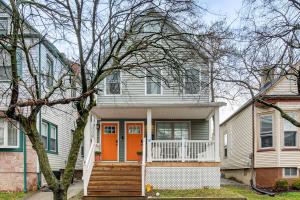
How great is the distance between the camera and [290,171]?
2005 cm

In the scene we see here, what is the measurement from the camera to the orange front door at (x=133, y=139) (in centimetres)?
2044

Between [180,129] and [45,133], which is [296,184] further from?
[45,133]

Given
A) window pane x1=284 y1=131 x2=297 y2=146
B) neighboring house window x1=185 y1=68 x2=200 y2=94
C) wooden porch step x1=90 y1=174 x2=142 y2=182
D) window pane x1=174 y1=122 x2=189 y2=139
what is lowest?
wooden porch step x1=90 y1=174 x2=142 y2=182

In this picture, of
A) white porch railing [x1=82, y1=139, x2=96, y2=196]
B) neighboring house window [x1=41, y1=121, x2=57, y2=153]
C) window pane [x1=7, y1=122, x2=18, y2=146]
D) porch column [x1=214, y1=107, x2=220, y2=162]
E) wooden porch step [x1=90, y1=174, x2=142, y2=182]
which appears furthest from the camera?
neighboring house window [x1=41, y1=121, x2=57, y2=153]

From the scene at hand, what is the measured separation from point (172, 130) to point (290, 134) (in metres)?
5.83

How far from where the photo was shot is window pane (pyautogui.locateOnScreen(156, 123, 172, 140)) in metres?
20.8

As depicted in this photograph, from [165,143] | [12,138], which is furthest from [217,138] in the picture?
[12,138]

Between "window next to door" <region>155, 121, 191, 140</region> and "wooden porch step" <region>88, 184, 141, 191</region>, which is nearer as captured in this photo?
"wooden porch step" <region>88, 184, 141, 191</region>

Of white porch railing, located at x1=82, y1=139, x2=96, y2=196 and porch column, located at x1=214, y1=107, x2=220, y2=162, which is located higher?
porch column, located at x1=214, y1=107, x2=220, y2=162

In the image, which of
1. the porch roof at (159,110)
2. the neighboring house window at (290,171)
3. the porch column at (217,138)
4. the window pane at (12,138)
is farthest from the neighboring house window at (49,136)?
the neighboring house window at (290,171)

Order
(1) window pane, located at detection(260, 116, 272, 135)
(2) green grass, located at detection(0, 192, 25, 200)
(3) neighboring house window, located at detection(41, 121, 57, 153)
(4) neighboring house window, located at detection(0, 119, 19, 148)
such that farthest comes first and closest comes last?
(1) window pane, located at detection(260, 116, 272, 135)
(3) neighboring house window, located at detection(41, 121, 57, 153)
(4) neighboring house window, located at detection(0, 119, 19, 148)
(2) green grass, located at detection(0, 192, 25, 200)

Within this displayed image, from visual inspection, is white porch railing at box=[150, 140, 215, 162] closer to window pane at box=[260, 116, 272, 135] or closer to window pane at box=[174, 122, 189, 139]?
window pane at box=[174, 122, 189, 139]

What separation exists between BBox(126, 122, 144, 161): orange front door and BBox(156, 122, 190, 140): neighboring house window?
948 millimetres

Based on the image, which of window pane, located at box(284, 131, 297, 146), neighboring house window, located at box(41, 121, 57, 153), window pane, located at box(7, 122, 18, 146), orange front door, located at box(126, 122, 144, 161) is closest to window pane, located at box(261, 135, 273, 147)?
window pane, located at box(284, 131, 297, 146)
